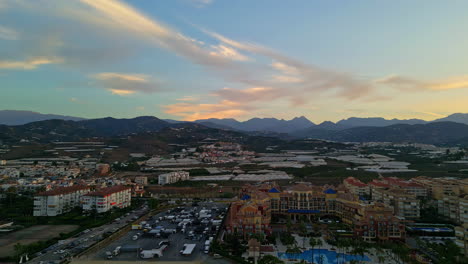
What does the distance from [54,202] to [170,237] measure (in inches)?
451

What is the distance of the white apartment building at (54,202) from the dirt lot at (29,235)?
2.94m

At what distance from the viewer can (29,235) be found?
1902 centimetres

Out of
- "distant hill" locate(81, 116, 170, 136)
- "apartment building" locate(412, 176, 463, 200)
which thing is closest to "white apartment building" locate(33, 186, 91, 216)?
"apartment building" locate(412, 176, 463, 200)

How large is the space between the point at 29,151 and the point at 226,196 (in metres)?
53.5

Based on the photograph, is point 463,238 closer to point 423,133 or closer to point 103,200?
point 103,200

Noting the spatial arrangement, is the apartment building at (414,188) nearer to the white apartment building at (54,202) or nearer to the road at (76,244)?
the road at (76,244)

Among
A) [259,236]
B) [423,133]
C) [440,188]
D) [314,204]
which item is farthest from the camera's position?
[423,133]

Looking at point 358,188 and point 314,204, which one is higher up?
point 358,188

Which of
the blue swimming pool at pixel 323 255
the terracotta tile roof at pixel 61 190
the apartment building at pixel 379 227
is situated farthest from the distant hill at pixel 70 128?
the apartment building at pixel 379 227

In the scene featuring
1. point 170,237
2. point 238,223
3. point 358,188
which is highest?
point 358,188

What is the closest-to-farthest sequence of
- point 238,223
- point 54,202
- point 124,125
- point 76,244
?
point 76,244 → point 238,223 → point 54,202 → point 124,125

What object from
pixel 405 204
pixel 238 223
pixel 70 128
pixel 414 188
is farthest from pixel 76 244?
pixel 70 128

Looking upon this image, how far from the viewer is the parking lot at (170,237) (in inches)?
613

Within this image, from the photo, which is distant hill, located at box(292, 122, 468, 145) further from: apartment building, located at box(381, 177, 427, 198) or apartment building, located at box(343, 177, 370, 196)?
apartment building, located at box(343, 177, 370, 196)
